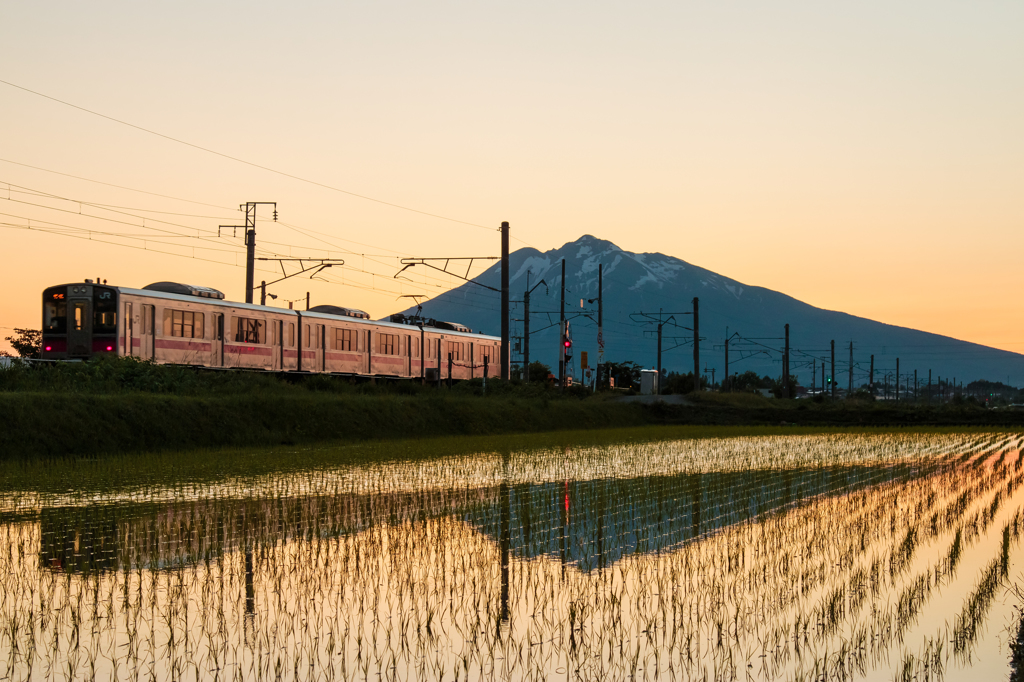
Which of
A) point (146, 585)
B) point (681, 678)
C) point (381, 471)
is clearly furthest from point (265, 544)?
point (381, 471)

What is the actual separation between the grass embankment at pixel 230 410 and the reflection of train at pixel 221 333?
5.81ft

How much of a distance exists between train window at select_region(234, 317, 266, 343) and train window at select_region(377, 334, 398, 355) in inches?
315

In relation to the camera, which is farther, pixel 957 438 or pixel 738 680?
pixel 957 438

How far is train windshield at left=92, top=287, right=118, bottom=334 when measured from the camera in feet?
103

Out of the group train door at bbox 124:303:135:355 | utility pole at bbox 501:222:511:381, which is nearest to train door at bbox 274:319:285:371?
train door at bbox 124:303:135:355

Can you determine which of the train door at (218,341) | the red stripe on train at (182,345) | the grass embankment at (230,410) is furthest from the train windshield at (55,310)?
the train door at (218,341)

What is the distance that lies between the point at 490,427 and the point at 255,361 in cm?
896

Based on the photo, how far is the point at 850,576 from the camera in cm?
898

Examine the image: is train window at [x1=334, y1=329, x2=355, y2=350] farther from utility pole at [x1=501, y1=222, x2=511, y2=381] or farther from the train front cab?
the train front cab

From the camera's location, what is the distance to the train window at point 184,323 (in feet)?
109

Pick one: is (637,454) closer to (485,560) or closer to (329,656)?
(485,560)

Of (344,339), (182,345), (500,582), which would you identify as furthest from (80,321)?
(500,582)

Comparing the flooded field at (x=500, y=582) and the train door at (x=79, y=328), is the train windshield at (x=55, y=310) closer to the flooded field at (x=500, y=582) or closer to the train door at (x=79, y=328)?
the train door at (x=79, y=328)

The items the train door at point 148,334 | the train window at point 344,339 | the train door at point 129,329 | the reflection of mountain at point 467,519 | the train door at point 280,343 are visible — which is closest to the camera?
the reflection of mountain at point 467,519
